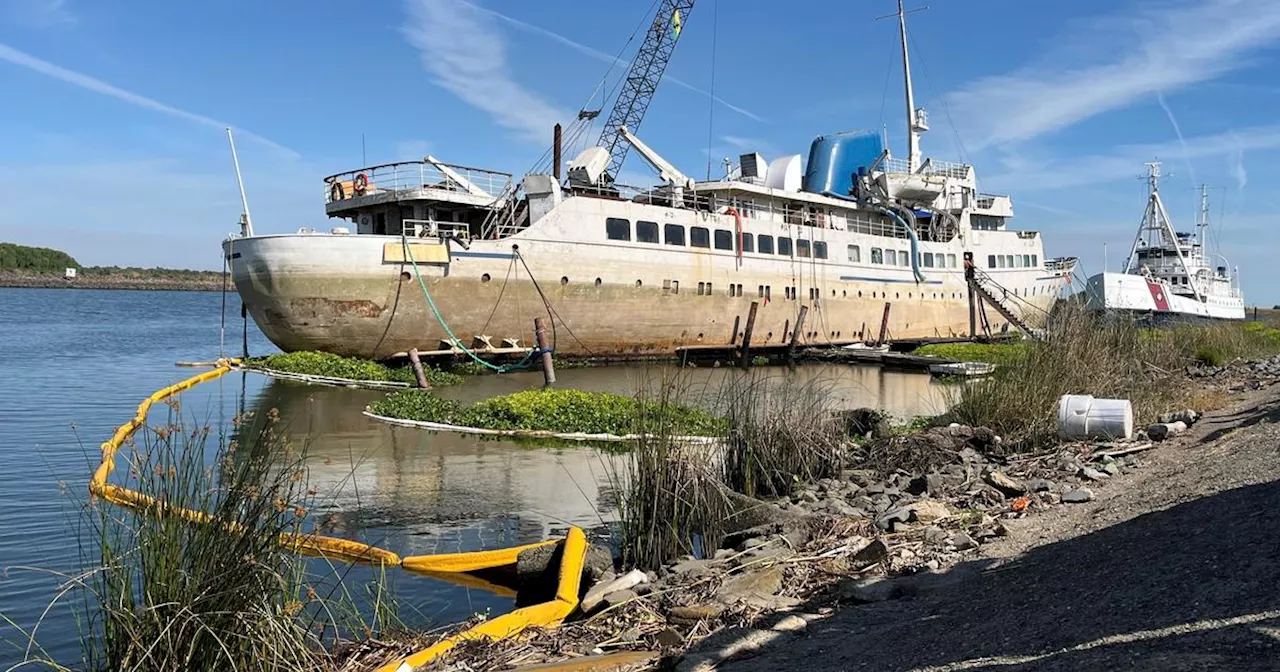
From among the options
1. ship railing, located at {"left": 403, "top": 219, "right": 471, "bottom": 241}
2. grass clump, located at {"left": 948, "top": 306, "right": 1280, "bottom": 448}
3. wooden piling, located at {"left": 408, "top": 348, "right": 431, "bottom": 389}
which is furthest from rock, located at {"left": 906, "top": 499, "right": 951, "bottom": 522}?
ship railing, located at {"left": 403, "top": 219, "right": 471, "bottom": 241}

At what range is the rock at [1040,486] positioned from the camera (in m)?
7.17

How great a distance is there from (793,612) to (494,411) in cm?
889

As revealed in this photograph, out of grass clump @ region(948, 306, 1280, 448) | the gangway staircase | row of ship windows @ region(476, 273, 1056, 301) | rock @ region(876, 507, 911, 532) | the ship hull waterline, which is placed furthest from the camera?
the gangway staircase

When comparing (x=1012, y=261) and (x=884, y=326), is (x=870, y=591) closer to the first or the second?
(x=884, y=326)

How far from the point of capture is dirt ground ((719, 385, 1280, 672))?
118 inches

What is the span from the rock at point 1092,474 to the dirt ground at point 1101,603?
1416mm

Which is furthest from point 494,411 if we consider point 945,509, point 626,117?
point 626,117

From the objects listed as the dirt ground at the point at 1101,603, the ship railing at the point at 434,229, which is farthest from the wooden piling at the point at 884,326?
the dirt ground at the point at 1101,603

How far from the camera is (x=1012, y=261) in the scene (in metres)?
39.1

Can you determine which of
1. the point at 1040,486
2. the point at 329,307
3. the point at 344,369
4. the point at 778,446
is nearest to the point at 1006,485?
the point at 1040,486

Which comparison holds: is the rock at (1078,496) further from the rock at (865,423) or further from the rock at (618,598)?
the rock at (865,423)

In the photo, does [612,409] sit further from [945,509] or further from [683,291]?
[683,291]

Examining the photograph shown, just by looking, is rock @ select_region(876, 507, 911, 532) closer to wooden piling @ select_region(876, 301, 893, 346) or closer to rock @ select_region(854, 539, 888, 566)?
rock @ select_region(854, 539, 888, 566)

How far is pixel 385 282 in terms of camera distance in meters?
20.9
